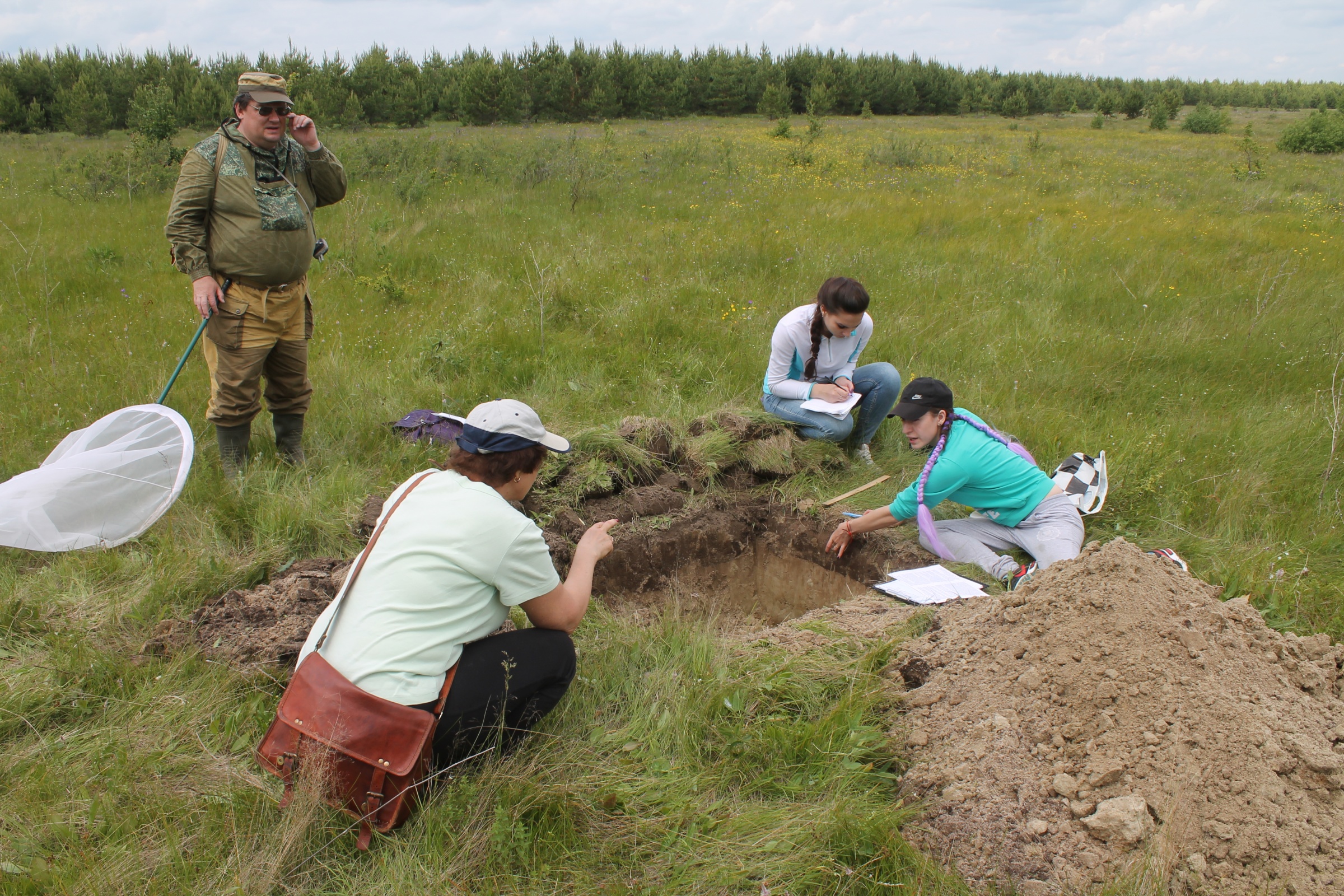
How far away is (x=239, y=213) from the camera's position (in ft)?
12.3

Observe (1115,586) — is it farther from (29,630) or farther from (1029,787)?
(29,630)

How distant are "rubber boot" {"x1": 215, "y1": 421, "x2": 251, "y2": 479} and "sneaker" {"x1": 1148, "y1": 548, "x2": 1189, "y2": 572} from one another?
4.72m

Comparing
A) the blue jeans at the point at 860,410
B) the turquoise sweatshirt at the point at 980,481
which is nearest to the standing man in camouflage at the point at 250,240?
the blue jeans at the point at 860,410

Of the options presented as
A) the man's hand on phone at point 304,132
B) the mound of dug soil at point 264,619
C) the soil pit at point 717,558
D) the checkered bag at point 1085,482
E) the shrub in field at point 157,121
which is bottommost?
the soil pit at point 717,558

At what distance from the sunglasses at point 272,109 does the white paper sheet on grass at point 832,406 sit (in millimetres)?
3360

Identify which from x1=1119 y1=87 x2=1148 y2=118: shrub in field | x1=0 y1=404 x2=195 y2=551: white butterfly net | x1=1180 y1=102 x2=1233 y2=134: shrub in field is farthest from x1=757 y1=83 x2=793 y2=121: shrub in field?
x1=0 y1=404 x2=195 y2=551: white butterfly net

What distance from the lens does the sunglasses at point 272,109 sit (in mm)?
3637

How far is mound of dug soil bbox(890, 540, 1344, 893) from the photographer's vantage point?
200 centimetres

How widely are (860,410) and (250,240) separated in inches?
151

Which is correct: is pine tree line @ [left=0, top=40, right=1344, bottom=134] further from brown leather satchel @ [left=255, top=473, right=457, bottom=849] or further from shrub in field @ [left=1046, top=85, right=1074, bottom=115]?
brown leather satchel @ [left=255, top=473, right=457, bottom=849]

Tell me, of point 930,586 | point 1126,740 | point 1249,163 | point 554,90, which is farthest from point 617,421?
point 554,90

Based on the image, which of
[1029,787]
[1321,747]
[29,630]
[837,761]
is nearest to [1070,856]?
[1029,787]

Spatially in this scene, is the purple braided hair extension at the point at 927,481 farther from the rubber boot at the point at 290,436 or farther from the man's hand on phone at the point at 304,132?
the man's hand on phone at the point at 304,132

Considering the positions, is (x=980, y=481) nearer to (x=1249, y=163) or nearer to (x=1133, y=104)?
(x=1249, y=163)
